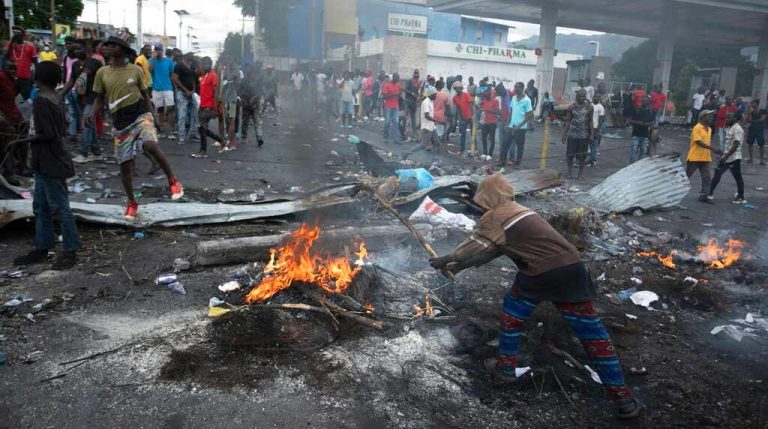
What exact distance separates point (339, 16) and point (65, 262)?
3819 mm

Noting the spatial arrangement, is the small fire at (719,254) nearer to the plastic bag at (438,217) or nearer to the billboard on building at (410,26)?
the plastic bag at (438,217)

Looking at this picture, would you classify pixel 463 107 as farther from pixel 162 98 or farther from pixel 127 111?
pixel 127 111

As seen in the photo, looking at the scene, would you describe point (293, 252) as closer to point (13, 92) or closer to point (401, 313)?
point (401, 313)

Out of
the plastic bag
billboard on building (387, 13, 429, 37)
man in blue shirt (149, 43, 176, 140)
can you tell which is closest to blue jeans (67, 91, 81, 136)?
man in blue shirt (149, 43, 176, 140)

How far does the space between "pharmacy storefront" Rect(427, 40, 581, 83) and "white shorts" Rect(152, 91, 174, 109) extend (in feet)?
74.6

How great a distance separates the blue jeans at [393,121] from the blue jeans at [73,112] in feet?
25.0

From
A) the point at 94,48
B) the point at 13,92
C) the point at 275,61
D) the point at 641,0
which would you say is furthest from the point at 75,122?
the point at 641,0

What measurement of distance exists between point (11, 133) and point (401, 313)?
18.1 ft

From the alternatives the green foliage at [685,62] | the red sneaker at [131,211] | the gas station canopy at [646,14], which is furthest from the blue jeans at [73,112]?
the green foliage at [685,62]

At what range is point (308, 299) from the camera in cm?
433

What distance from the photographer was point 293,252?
479 cm

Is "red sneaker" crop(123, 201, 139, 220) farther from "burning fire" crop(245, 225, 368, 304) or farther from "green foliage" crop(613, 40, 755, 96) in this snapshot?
"green foliage" crop(613, 40, 755, 96)

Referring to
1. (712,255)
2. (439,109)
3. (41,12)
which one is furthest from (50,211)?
(41,12)

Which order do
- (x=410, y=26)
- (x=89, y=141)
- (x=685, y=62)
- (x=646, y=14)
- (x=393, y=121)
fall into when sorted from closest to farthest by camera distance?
(x=89, y=141)
(x=393, y=121)
(x=410, y=26)
(x=646, y=14)
(x=685, y=62)
